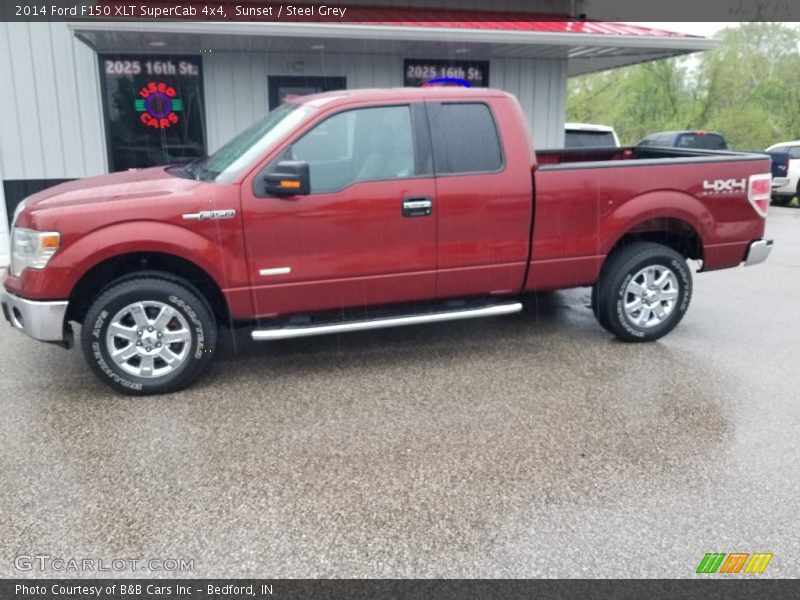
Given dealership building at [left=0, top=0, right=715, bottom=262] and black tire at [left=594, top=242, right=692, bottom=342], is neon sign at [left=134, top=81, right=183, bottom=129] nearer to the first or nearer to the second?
dealership building at [left=0, top=0, right=715, bottom=262]

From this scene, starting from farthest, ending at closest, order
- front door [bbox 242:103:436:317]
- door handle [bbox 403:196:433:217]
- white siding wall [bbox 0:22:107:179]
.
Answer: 1. white siding wall [bbox 0:22:107:179]
2. door handle [bbox 403:196:433:217]
3. front door [bbox 242:103:436:317]

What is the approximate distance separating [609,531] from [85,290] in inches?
147

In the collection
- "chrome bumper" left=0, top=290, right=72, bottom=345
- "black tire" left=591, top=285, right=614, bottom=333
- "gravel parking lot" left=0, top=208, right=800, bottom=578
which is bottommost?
"gravel parking lot" left=0, top=208, right=800, bottom=578

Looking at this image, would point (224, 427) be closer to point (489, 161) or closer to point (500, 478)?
point (500, 478)

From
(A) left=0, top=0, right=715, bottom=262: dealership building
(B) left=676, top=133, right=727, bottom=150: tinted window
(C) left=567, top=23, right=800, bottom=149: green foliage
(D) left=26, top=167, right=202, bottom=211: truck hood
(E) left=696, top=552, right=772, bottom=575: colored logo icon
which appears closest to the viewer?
(E) left=696, top=552, right=772, bottom=575: colored logo icon

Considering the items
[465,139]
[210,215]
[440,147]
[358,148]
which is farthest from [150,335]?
[465,139]

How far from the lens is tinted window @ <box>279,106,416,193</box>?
517cm

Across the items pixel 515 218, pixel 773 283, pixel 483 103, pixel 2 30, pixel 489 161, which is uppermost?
pixel 2 30

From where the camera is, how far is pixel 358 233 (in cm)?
521

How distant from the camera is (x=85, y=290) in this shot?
5000mm

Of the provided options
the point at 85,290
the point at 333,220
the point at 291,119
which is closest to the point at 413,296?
the point at 333,220

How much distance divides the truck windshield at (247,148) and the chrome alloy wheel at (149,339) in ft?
3.35

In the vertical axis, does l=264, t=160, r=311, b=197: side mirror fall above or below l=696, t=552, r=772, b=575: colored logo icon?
above

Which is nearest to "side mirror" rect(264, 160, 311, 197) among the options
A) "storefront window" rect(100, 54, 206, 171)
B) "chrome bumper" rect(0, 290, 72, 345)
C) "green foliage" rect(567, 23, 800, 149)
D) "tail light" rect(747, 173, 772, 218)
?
"chrome bumper" rect(0, 290, 72, 345)
